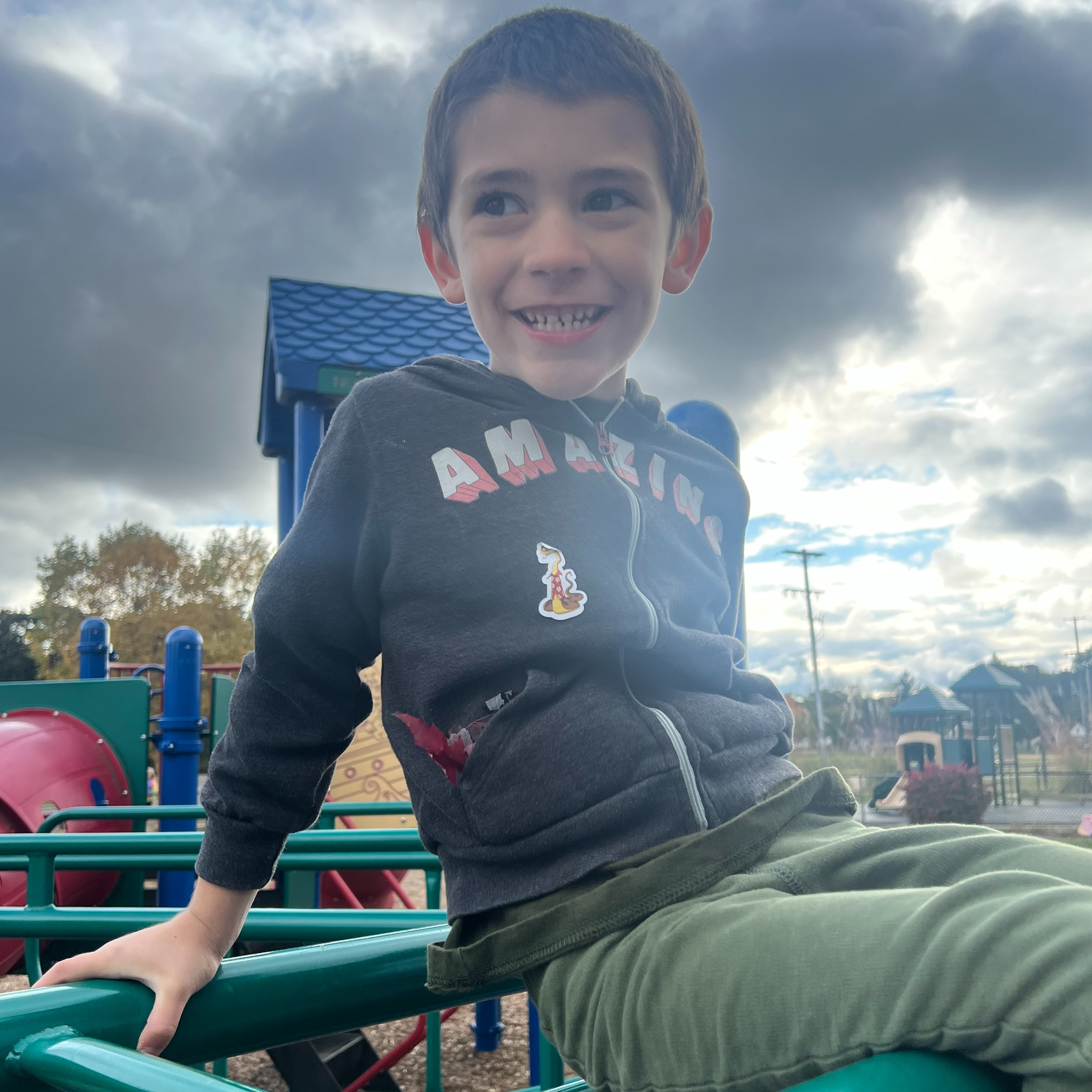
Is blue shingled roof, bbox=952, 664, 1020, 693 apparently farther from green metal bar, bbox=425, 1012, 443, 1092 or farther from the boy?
the boy

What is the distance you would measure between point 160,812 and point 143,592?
26.5 m

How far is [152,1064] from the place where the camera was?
22.8 inches

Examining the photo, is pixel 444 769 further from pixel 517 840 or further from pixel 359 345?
pixel 359 345

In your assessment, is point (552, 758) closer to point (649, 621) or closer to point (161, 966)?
point (649, 621)

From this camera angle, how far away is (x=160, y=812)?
7.39 ft

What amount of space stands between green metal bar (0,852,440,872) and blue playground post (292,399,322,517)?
3.14 meters

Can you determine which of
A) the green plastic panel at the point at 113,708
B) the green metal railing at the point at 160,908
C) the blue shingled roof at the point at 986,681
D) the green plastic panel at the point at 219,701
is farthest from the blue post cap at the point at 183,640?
the blue shingled roof at the point at 986,681

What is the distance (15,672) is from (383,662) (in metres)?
33.3

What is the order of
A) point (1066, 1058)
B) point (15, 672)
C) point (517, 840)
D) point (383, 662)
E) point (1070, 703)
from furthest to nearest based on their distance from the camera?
point (15, 672)
point (1070, 703)
point (383, 662)
point (517, 840)
point (1066, 1058)

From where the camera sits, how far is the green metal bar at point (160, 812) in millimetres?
2207

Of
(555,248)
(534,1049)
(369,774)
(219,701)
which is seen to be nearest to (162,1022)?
(555,248)

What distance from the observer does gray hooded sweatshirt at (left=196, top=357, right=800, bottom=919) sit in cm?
83

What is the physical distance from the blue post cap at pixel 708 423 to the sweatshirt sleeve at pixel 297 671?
968 millimetres

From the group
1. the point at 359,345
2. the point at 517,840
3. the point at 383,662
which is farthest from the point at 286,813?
the point at 359,345
